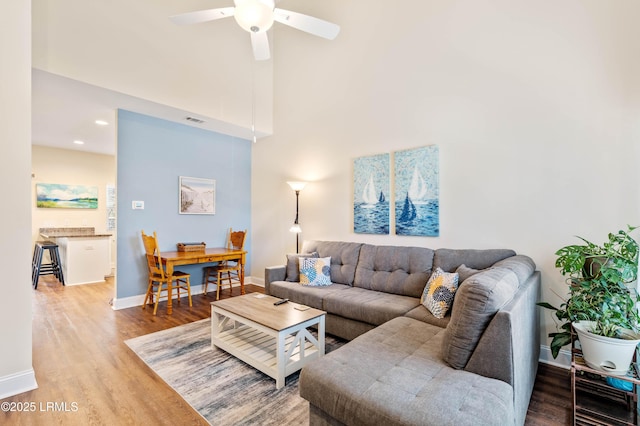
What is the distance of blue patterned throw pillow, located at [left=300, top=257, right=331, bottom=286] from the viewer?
3.49 m

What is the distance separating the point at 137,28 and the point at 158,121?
3.88ft

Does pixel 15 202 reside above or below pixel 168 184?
below

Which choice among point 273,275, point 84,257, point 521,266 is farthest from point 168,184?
Answer: point 521,266

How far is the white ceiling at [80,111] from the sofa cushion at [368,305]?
3.23m

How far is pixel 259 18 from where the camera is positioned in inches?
84.1

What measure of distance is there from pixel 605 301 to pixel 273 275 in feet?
9.84

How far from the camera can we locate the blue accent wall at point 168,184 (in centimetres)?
399

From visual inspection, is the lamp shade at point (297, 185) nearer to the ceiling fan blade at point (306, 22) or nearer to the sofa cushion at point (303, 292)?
the sofa cushion at point (303, 292)

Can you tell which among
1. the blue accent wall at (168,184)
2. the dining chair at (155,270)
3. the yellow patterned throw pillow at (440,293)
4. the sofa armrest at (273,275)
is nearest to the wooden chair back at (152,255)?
the dining chair at (155,270)

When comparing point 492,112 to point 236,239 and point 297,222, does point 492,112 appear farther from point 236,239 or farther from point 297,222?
point 236,239

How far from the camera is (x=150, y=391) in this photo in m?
2.11

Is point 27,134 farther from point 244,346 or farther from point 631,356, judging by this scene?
point 631,356

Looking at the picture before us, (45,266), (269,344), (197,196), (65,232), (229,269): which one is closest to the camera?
(269,344)

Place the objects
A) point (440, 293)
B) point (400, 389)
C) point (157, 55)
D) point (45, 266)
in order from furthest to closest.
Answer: point (45, 266) < point (157, 55) < point (440, 293) < point (400, 389)
